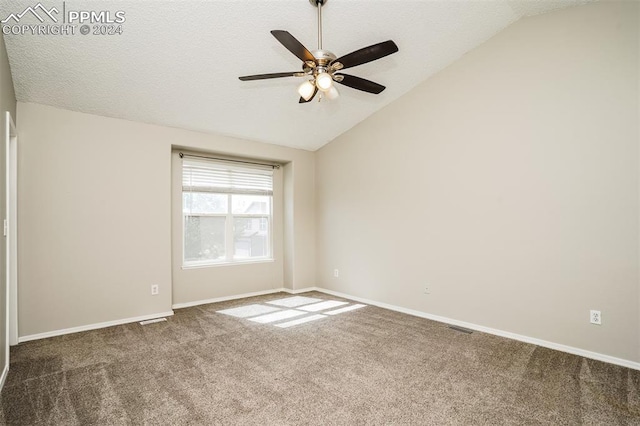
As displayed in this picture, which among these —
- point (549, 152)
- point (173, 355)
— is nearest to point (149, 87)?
point (173, 355)

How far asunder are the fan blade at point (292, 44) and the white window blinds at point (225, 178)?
2983 mm

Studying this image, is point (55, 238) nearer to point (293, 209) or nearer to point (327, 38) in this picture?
point (293, 209)

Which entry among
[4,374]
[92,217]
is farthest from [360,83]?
[4,374]

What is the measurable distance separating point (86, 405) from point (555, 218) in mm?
4028

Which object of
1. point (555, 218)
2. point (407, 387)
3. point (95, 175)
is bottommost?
point (407, 387)

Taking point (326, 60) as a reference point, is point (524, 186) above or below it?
below

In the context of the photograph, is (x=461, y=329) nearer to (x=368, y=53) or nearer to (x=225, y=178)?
(x=368, y=53)

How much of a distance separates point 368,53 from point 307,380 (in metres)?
2.44

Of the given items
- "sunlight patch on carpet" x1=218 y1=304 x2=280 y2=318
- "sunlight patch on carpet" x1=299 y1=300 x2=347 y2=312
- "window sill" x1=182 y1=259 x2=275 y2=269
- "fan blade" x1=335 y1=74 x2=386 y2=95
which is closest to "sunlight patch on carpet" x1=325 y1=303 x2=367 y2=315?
"sunlight patch on carpet" x1=299 y1=300 x2=347 y2=312

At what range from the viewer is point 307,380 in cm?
247

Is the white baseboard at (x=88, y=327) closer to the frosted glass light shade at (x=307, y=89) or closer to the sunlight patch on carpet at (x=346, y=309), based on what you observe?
the sunlight patch on carpet at (x=346, y=309)

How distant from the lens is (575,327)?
2.97 m

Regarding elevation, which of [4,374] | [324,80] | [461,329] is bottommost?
[461,329]

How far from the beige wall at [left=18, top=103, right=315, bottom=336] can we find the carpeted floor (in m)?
0.40
